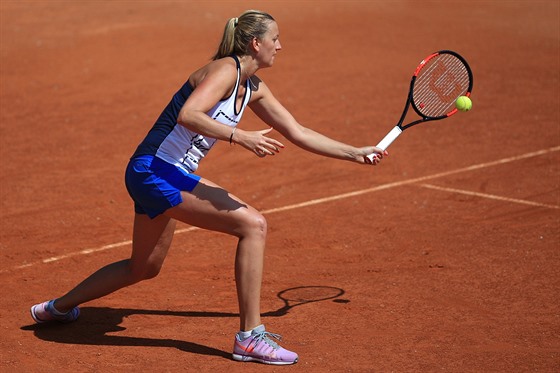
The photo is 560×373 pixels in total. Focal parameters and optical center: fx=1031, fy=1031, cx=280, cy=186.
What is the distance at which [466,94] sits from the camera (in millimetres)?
7516

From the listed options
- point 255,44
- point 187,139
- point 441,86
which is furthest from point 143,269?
point 441,86

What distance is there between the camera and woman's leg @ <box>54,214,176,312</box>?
6680mm

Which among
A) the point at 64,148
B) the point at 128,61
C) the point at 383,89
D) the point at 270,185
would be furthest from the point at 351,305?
the point at 128,61

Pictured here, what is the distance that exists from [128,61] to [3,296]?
900 centimetres

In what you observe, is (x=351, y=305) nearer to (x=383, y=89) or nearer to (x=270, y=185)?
(x=270, y=185)

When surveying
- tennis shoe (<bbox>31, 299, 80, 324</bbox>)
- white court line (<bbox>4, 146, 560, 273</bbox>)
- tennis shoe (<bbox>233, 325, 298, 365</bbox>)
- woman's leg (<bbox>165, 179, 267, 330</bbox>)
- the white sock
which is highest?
woman's leg (<bbox>165, 179, 267, 330</bbox>)

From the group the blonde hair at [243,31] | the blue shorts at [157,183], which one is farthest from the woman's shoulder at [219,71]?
the blue shorts at [157,183]

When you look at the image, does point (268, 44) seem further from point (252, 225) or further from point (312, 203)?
point (312, 203)

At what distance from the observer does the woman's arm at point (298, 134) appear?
676cm

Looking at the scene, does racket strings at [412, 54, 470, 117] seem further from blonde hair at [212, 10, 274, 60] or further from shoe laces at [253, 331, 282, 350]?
shoe laces at [253, 331, 282, 350]

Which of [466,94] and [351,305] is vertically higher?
[466,94]

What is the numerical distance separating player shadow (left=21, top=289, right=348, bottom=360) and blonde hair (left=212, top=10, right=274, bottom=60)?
1.89m

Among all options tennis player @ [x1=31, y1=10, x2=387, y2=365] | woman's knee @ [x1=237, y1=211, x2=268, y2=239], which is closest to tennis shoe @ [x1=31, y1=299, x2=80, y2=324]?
tennis player @ [x1=31, y1=10, x2=387, y2=365]

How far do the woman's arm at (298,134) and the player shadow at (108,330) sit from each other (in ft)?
4.33
